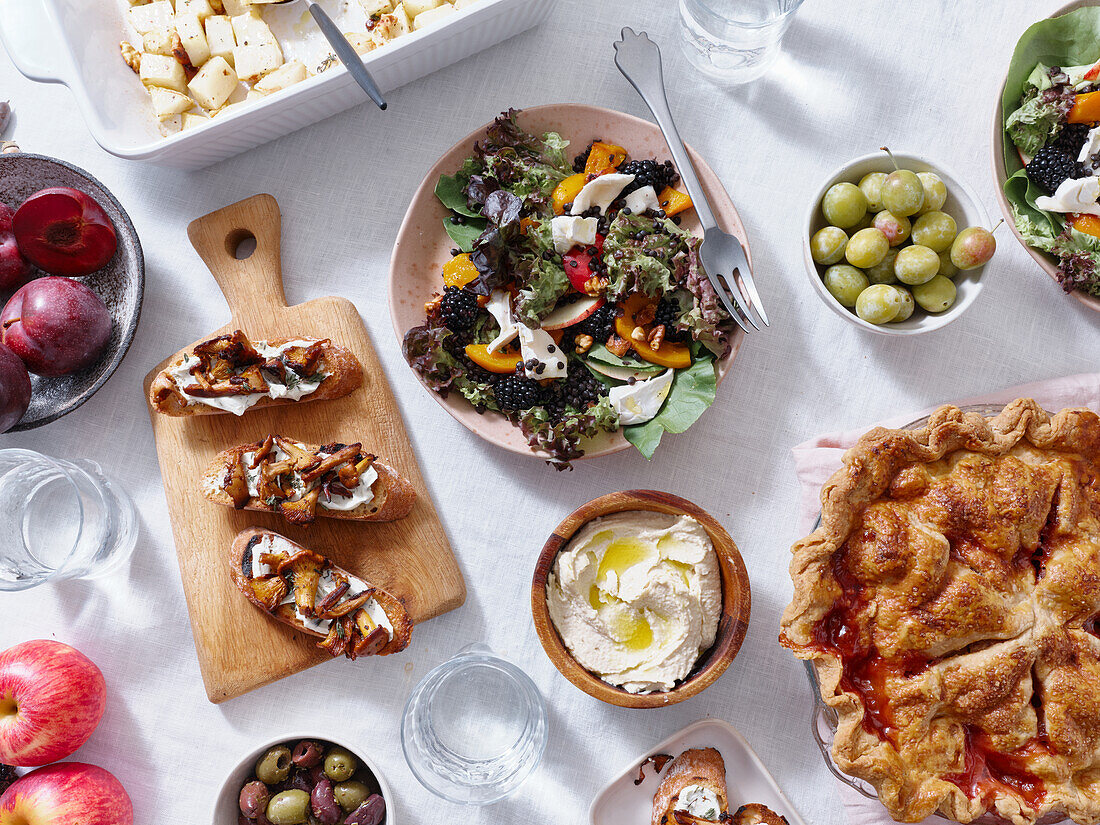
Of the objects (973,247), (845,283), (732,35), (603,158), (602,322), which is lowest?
(602,322)

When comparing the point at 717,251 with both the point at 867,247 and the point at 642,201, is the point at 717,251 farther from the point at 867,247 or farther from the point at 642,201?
the point at 867,247

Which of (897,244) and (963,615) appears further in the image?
(897,244)

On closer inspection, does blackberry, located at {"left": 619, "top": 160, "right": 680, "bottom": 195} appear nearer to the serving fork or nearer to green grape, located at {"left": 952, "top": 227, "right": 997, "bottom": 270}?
the serving fork

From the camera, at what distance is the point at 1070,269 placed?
6.32 ft

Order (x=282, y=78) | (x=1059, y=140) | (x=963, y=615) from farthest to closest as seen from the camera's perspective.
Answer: (x=282, y=78)
(x=1059, y=140)
(x=963, y=615)

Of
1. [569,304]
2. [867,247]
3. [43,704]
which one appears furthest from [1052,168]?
[43,704]

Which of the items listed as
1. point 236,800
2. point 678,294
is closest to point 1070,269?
point 678,294

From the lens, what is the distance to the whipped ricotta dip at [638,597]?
75.7 inches

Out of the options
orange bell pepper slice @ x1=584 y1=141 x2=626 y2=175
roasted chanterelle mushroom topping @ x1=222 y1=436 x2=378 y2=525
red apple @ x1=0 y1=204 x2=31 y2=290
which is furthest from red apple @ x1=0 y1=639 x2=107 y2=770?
orange bell pepper slice @ x1=584 y1=141 x2=626 y2=175

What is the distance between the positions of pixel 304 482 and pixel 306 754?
704 millimetres

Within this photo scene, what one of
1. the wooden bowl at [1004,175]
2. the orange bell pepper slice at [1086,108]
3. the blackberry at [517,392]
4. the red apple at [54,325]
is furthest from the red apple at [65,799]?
the orange bell pepper slice at [1086,108]

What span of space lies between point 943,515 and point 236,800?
1.89m

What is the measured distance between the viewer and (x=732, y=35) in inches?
81.7

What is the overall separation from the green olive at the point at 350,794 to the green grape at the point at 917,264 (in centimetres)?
189
